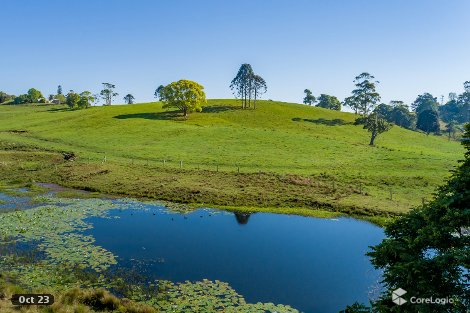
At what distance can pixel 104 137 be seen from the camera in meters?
84.2

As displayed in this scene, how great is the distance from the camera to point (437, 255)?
1209 centimetres

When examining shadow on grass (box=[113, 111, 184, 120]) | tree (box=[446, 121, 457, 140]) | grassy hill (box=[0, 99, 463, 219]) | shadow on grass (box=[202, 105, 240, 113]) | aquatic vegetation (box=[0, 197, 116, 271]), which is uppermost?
shadow on grass (box=[202, 105, 240, 113])

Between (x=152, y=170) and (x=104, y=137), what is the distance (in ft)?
119

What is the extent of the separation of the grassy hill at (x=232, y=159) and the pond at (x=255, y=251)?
19.2 feet

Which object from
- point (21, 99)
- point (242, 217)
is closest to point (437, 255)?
point (242, 217)

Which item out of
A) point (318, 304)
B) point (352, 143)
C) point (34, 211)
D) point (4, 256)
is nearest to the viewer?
point (318, 304)

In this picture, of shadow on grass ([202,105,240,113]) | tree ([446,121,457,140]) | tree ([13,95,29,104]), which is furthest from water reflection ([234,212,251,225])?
tree ([13,95,29,104])

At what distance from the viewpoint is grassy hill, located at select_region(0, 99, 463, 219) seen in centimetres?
4372

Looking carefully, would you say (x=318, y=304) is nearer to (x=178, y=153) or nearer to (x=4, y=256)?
(x=4, y=256)

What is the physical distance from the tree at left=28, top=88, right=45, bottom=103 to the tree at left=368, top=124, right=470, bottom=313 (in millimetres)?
212998

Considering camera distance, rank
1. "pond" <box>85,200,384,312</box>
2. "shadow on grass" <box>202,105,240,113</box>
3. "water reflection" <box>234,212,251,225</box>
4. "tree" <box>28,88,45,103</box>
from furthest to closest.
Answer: "tree" <box>28,88,45,103</box>
"shadow on grass" <box>202,105,240,113</box>
"water reflection" <box>234,212,251,225</box>
"pond" <box>85,200,384,312</box>

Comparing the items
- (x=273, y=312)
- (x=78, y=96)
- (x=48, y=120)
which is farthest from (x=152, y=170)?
(x=78, y=96)

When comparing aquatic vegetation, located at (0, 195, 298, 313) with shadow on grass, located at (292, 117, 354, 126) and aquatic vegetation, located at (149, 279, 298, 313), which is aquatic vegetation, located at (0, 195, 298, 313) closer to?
aquatic vegetation, located at (149, 279, 298, 313)

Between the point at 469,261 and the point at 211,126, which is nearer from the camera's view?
the point at 469,261
